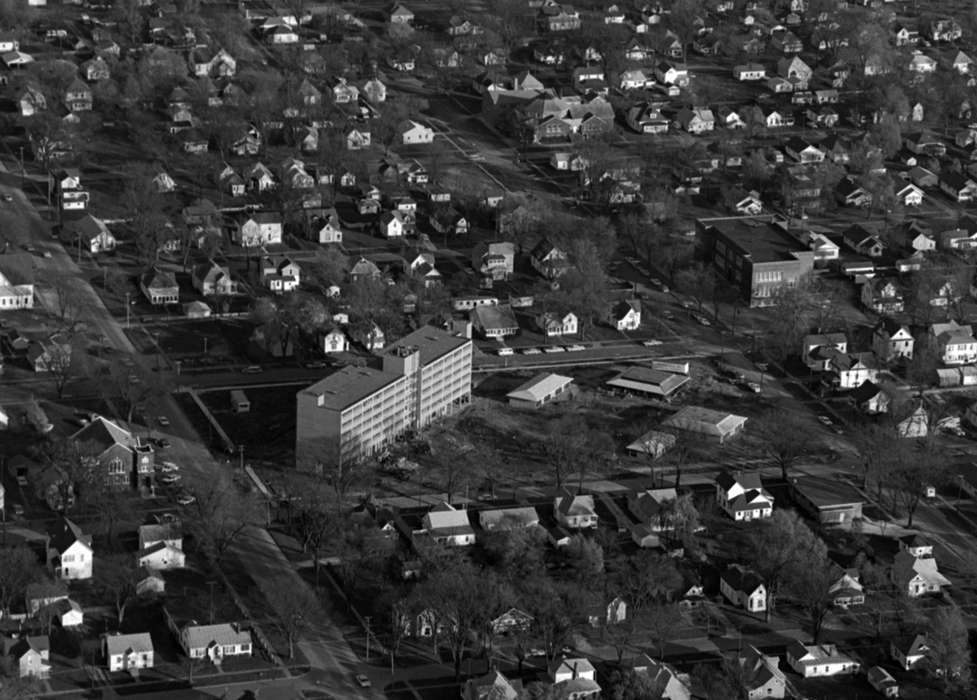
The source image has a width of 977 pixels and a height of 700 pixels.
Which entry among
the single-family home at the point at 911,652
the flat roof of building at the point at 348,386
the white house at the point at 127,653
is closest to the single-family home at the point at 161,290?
the flat roof of building at the point at 348,386

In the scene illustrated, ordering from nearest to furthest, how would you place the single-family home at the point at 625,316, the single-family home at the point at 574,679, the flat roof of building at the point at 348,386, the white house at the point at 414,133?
the single-family home at the point at 574,679 < the flat roof of building at the point at 348,386 < the single-family home at the point at 625,316 < the white house at the point at 414,133

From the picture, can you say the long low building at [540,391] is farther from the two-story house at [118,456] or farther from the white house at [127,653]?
the white house at [127,653]

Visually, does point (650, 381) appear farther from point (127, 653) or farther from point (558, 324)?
point (127, 653)

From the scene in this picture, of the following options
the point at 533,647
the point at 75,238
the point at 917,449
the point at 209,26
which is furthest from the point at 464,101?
the point at 533,647

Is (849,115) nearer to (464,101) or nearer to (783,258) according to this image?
(464,101)

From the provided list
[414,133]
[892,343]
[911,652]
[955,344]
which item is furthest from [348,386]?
[414,133]

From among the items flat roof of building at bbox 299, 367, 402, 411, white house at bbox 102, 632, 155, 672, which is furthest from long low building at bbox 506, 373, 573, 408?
white house at bbox 102, 632, 155, 672

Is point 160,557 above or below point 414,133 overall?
above
